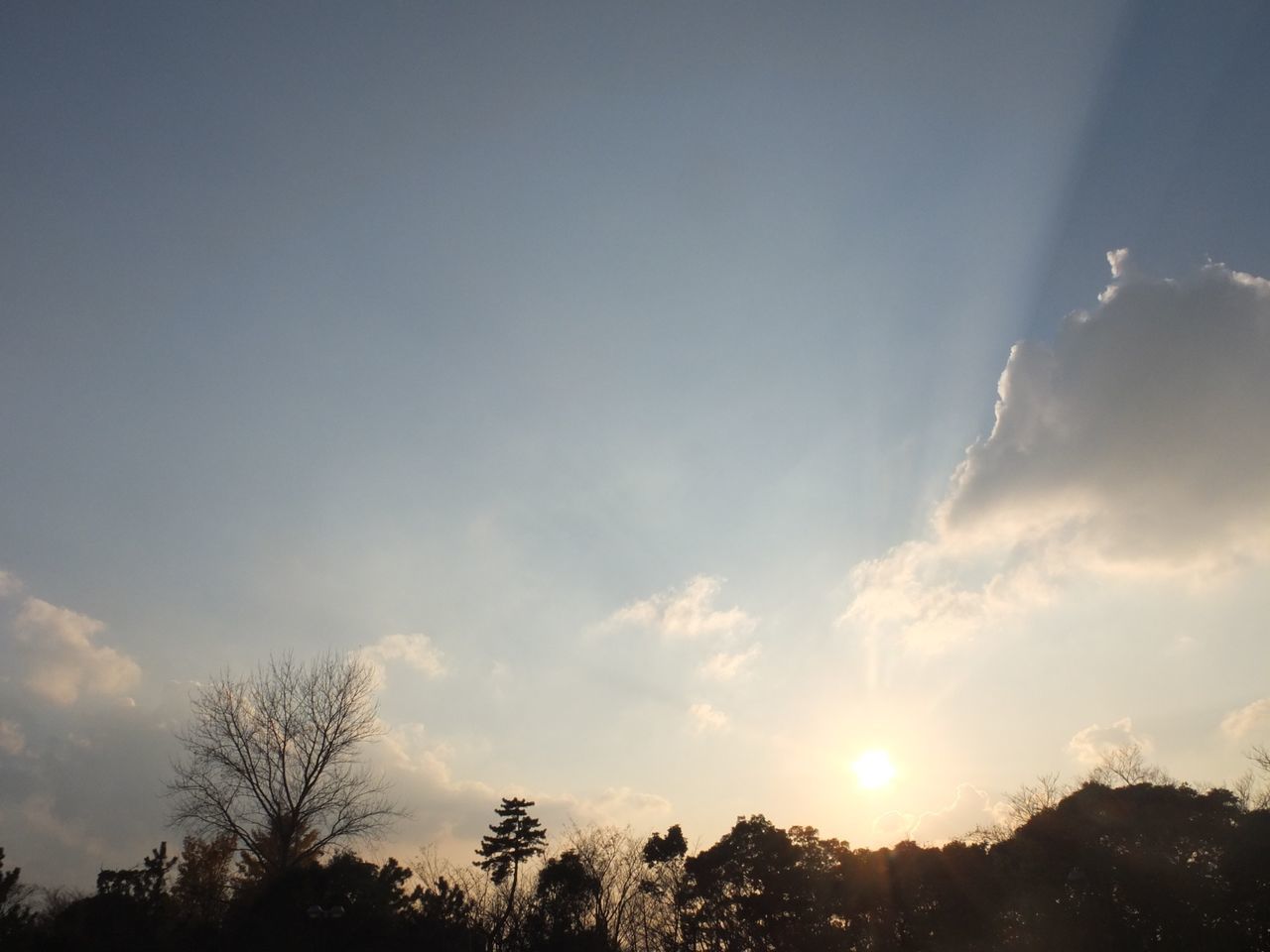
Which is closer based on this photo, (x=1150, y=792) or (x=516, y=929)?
(x=1150, y=792)

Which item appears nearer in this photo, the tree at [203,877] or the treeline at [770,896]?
the treeline at [770,896]

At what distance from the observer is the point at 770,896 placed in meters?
41.2

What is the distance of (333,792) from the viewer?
30.2 m

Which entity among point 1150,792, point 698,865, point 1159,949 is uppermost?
point 1150,792

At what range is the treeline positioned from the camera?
26859 mm

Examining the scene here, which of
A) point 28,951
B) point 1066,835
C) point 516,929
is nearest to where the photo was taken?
point 28,951

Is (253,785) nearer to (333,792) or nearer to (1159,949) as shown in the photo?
(333,792)

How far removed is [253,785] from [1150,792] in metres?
40.4

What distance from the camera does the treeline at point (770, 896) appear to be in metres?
26.9

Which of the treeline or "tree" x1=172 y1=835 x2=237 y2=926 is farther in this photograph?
"tree" x1=172 y1=835 x2=237 y2=926

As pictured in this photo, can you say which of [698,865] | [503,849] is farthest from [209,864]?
[698,865]

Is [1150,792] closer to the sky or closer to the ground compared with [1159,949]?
closer to the sky

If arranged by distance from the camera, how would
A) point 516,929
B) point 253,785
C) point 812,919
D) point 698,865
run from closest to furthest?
point 253,785 → point 516,929 → point 812,919 → point 698,865

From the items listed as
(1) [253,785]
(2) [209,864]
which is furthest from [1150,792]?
(2) [209,864]
